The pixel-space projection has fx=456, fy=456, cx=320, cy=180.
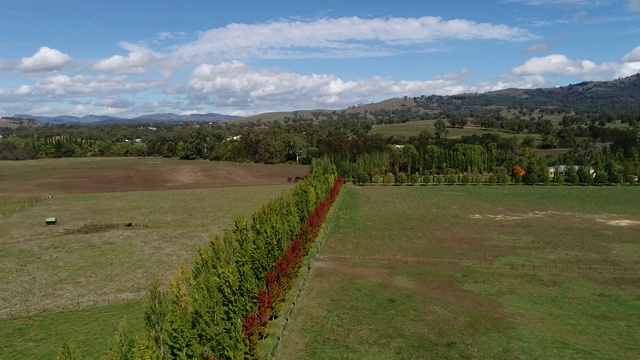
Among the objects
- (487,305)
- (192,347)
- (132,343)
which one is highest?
(132,343)

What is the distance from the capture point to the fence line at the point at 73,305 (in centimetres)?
3653

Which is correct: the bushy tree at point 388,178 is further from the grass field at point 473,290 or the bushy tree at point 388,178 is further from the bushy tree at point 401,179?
the grass field at point 473,290

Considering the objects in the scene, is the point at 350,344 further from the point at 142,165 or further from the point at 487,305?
the point at 142,165

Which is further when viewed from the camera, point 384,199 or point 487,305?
point 384,199

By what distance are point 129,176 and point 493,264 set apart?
385 ft

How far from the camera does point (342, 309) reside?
36.5 metres

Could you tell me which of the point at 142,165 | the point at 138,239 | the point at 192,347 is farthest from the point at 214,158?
the point at 192,347

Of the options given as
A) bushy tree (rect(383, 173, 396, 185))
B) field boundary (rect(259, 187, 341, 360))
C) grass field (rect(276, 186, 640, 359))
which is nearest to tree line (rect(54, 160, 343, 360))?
field boundary (rect(259, 187, 341, 360))

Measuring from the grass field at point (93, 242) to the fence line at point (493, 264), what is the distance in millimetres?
19696

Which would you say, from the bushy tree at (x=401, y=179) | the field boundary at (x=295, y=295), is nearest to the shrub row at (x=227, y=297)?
the field boundary at (x=295, y=295)

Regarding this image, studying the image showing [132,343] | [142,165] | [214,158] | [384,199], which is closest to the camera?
[132,343]

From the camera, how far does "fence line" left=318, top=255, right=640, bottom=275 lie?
45656 mm

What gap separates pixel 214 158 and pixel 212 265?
531 feet

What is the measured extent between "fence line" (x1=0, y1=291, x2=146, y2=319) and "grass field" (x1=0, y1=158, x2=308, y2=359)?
83 mm
